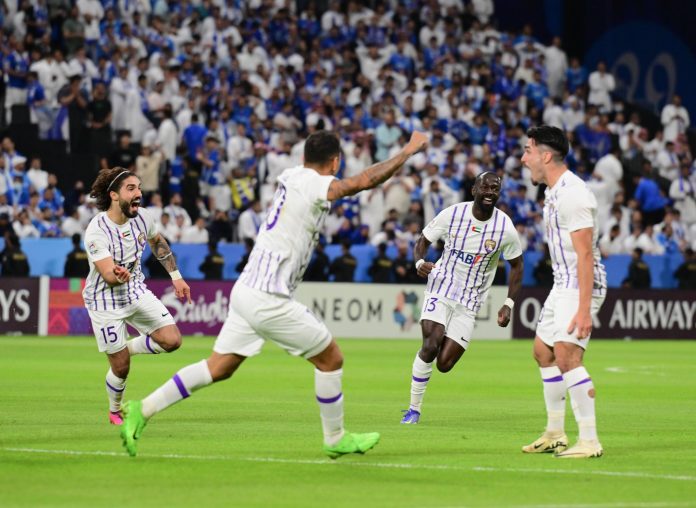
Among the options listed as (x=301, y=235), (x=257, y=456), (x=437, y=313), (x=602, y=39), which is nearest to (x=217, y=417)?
(x=437, y=313)

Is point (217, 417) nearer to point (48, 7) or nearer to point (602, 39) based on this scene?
point (48, 7)

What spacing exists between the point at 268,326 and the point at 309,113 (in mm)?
24075

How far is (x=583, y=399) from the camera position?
10484 mm

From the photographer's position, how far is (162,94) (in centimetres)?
3206

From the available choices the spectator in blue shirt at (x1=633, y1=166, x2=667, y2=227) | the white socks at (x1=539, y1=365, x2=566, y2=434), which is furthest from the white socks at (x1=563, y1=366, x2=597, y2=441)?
the spectator in blue shirt at (x1=633, y1=166, x2=667, y2=227)

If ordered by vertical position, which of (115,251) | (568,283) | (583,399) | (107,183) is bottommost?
(583,399)

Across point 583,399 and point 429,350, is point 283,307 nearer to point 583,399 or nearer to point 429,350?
point 583,399

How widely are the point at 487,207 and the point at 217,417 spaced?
342 cm

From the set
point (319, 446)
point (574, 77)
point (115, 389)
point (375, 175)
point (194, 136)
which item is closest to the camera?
point (375, 175)

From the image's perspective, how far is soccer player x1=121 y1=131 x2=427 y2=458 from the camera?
9836mm

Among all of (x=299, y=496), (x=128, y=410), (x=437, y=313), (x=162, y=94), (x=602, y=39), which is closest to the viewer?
(x=299, y=496)

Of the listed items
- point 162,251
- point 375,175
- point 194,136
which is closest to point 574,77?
point 194,136

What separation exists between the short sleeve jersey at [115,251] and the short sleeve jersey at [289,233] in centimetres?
335

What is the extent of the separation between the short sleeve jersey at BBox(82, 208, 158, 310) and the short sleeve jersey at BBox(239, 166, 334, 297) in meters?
3.35
